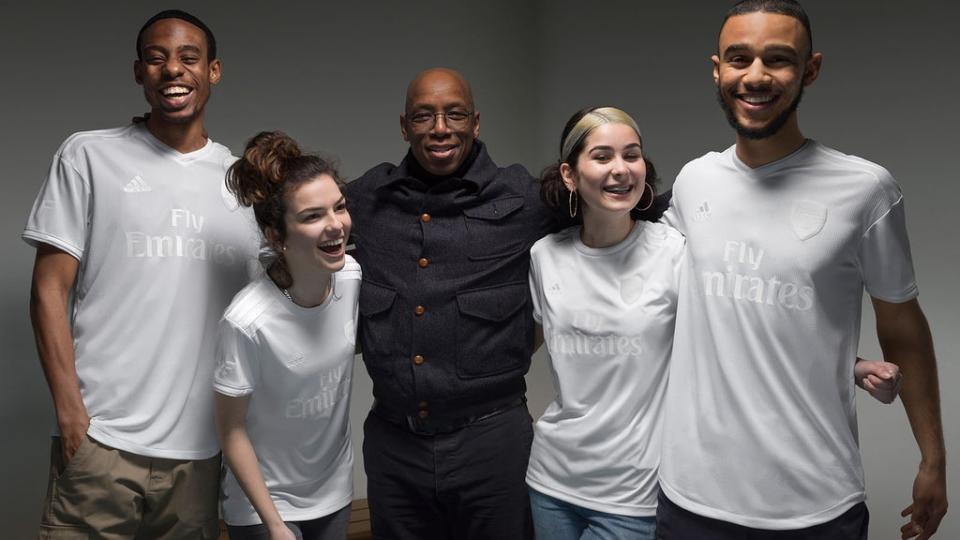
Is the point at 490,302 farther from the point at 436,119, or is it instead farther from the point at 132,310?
the point at 132,310

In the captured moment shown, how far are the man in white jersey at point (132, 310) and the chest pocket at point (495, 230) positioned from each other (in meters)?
0.63

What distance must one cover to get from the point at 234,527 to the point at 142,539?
41cm

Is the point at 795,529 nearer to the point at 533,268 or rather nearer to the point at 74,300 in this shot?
the point at 533,268

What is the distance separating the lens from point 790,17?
2.29m

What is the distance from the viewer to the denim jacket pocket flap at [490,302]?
2.83 meters

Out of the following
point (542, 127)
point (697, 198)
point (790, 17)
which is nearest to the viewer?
point (790, 17)

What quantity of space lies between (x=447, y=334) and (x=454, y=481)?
1.21 feet

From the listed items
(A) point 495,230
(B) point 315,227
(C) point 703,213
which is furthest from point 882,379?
(B) point 315,227

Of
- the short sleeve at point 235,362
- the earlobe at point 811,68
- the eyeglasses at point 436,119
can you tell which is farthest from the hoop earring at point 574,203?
the short sleeve at point 235,362

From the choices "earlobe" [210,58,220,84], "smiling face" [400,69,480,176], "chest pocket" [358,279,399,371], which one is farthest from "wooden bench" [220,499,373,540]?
"earlobe" [210,58,220,84]

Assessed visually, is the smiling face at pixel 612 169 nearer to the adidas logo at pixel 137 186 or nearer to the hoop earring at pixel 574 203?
the hoop earring at pixel 574 203

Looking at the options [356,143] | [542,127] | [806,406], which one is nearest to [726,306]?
[806,406]

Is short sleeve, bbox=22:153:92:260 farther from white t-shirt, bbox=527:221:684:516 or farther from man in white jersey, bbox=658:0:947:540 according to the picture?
man in white jersey, bbox=658:0:947:540

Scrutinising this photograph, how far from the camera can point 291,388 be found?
2541 mm
